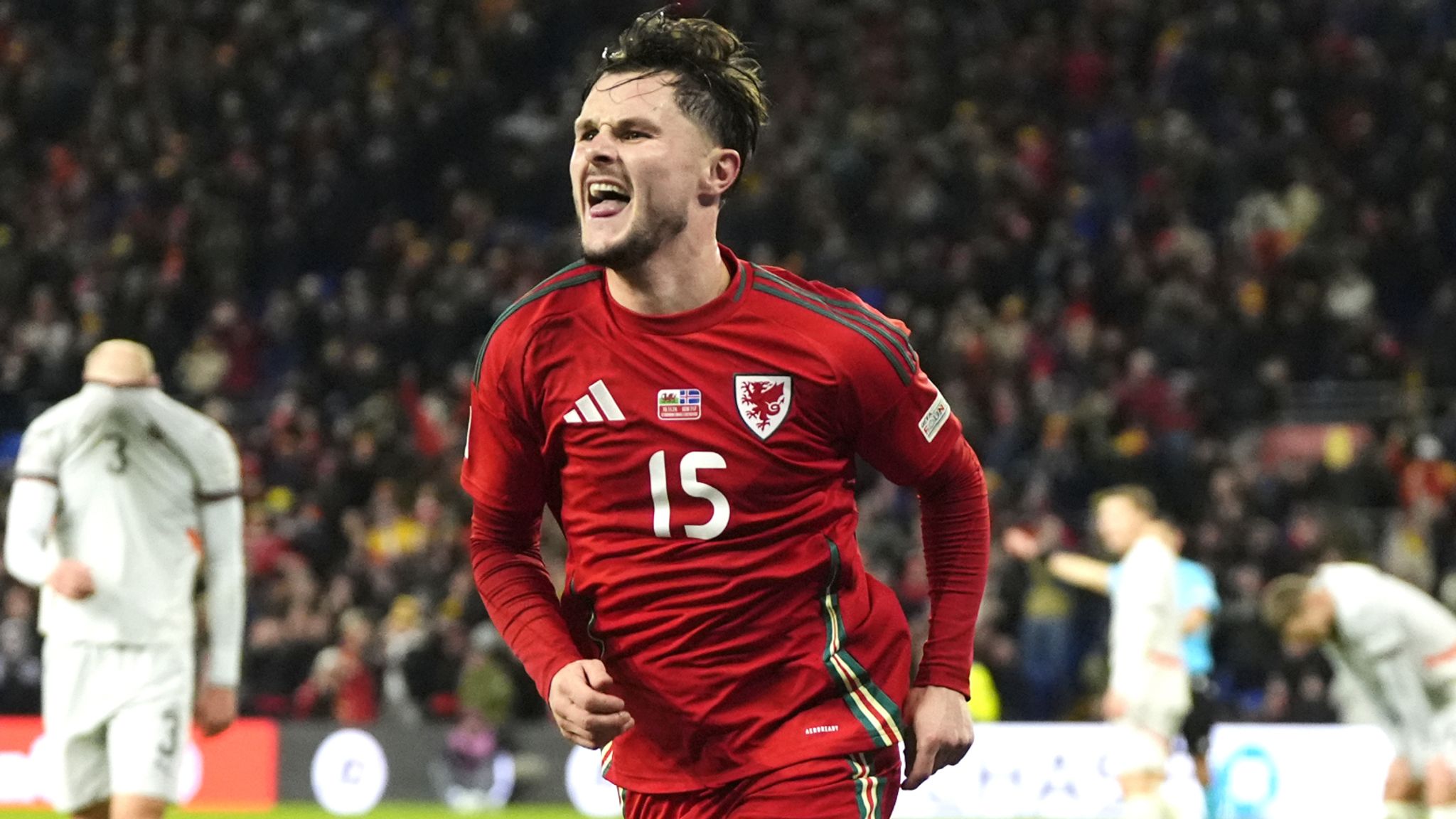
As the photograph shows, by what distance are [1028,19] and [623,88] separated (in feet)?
61.5

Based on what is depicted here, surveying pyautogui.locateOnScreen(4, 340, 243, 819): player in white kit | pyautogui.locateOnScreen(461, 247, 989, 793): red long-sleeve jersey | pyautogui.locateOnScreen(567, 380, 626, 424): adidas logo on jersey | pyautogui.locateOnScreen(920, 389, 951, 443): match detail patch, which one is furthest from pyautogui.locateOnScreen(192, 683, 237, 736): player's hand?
pyautogui.locateOnScreen(920, 389, 951, 443): match detail patch

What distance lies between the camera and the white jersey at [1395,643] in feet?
28.8

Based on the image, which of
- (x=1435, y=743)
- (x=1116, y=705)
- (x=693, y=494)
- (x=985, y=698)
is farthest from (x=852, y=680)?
(x=985, y=698)

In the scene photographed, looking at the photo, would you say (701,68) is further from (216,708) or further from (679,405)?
(216,708)

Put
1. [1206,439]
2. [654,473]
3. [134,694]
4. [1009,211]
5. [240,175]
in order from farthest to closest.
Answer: [240,175]
[1009,211]
[1206,439]
[134,694]
[654,473]

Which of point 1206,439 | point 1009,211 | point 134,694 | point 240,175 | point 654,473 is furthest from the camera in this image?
point 240,175

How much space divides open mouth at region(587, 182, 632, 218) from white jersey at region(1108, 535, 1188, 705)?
25.9ft

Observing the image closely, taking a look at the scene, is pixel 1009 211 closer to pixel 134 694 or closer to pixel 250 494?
pixel 250 494

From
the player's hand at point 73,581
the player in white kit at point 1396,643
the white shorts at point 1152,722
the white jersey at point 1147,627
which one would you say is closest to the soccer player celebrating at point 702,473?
the player's hand at point 73,581

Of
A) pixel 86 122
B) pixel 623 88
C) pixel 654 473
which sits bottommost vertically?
pixel 654 473

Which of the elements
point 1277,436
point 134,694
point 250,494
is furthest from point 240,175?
point 134,694

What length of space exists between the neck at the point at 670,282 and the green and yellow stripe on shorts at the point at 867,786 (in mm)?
889

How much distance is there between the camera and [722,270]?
3855mm

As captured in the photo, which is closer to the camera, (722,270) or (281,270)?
(722,270)
